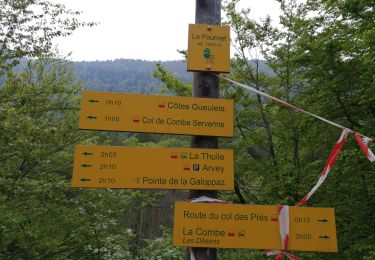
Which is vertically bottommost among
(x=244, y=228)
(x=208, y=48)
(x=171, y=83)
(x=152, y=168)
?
(x=244, y=228)

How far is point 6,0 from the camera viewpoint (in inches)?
266

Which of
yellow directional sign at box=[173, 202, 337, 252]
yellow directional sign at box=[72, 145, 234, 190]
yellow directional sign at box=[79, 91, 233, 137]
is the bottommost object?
yellow directional sign at box=[173, 202, 337, 252]

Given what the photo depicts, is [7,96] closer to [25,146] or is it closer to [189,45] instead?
[25,146]

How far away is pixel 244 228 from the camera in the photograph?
9.71 feet

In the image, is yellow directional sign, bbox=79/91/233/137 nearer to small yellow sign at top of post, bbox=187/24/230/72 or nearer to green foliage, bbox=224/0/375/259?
small yellow sign at top of post, bbox=187/24/230/72

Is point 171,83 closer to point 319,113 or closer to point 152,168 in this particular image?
point 319,113

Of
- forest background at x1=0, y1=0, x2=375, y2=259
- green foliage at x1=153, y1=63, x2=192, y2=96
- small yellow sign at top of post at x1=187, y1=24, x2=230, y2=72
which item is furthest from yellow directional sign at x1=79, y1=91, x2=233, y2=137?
green foliage at x1=153, y1=63, x2=192, y2=96

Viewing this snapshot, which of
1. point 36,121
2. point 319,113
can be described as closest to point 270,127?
point 319,113

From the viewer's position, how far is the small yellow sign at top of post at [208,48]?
132 inches

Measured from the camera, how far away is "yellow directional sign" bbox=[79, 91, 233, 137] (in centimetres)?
315

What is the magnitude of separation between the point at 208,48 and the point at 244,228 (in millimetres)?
1755

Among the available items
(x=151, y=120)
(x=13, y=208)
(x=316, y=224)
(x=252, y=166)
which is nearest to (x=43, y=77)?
(x=13, y=208)

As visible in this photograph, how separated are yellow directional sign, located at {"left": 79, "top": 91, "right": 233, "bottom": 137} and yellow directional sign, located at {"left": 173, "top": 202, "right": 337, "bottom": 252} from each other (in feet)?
2.37

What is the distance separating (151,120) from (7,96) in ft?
19.6
